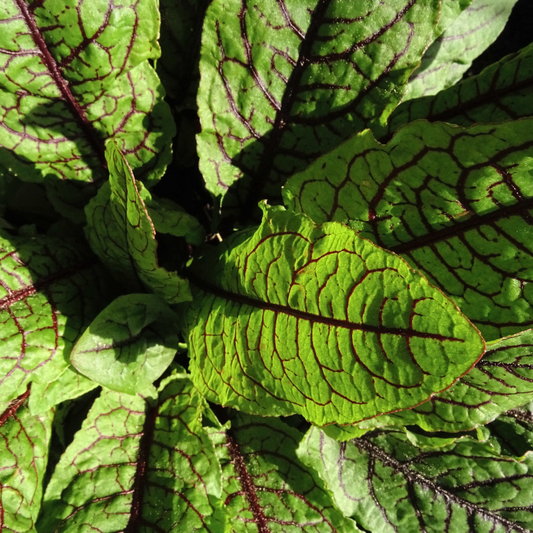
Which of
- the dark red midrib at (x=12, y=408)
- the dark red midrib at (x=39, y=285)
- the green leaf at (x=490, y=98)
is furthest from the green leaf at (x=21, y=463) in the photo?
the green leaf at (x=490, y=98)

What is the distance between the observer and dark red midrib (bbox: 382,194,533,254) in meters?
0.90

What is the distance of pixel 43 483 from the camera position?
138 centimetres

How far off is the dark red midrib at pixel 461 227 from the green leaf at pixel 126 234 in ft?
1.59

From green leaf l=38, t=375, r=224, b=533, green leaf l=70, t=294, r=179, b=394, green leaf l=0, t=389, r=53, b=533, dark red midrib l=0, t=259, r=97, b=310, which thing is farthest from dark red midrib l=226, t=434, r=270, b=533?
dark red midrib l=0, t=259, r=97, b=310

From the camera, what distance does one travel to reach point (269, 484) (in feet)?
4.59

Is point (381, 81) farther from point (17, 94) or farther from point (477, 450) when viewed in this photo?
point (477, 450)

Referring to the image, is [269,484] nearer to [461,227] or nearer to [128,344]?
[128,344]

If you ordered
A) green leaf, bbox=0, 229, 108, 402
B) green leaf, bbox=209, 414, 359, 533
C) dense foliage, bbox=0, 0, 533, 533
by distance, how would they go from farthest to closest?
green leaf, bbox=209, 414, 359, 533 < green leaf, bbox=0, 229, 108, 402 < dense foliage, bbox=0, 0, 533, 533

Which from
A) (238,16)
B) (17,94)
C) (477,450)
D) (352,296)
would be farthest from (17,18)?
(477,450)

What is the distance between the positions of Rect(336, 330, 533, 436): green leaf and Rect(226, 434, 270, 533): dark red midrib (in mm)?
393

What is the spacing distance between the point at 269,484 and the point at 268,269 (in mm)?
761

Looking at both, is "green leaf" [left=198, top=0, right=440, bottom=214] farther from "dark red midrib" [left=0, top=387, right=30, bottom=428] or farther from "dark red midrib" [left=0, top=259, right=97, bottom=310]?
"dark red midrib" [left=0, top=387, right=30, bottom=428]

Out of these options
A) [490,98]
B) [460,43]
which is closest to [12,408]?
[490,98]

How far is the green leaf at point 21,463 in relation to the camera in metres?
1.22
